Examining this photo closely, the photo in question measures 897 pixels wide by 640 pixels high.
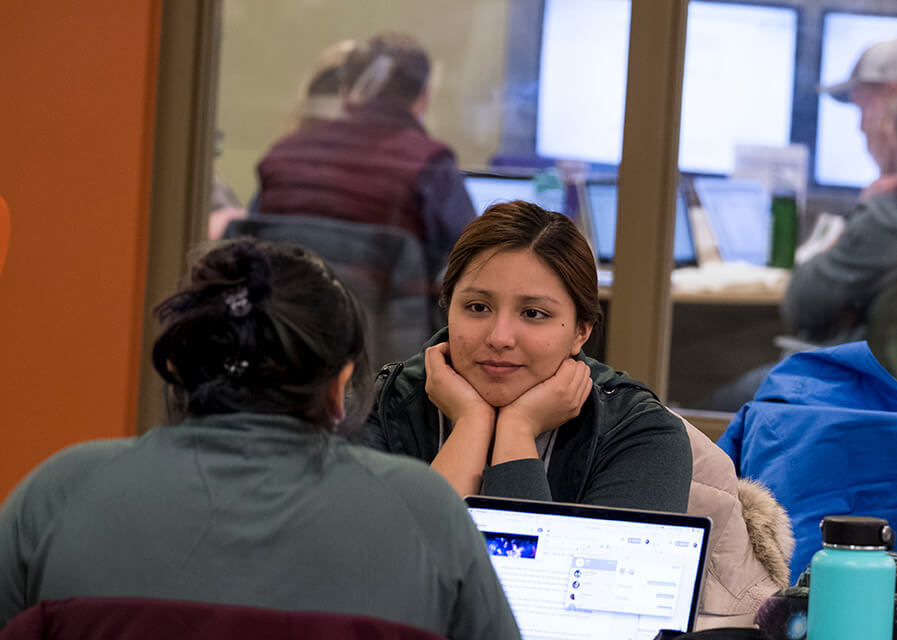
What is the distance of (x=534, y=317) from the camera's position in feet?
6.07

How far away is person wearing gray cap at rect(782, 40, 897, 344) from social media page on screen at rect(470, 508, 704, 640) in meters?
2.39

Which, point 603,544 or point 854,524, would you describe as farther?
point 603,544

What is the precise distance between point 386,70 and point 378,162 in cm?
33

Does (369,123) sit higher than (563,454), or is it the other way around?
(369,123)

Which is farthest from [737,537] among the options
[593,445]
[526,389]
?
[526,389]

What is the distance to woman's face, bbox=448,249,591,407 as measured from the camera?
6.03 ft

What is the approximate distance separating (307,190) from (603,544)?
2.53 meters

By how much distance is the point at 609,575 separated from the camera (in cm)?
133

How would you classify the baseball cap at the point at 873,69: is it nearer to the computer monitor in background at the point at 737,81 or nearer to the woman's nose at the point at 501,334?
the computer monitor in background at the point at 737,81

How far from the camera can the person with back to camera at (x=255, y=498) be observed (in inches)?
41.2

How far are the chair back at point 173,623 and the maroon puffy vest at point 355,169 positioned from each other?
2.68 meters

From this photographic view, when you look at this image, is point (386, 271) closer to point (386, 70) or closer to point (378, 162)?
point (378, 162)

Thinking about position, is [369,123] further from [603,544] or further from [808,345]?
[603,544]

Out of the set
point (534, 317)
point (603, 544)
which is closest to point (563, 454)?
point (534, 317)
